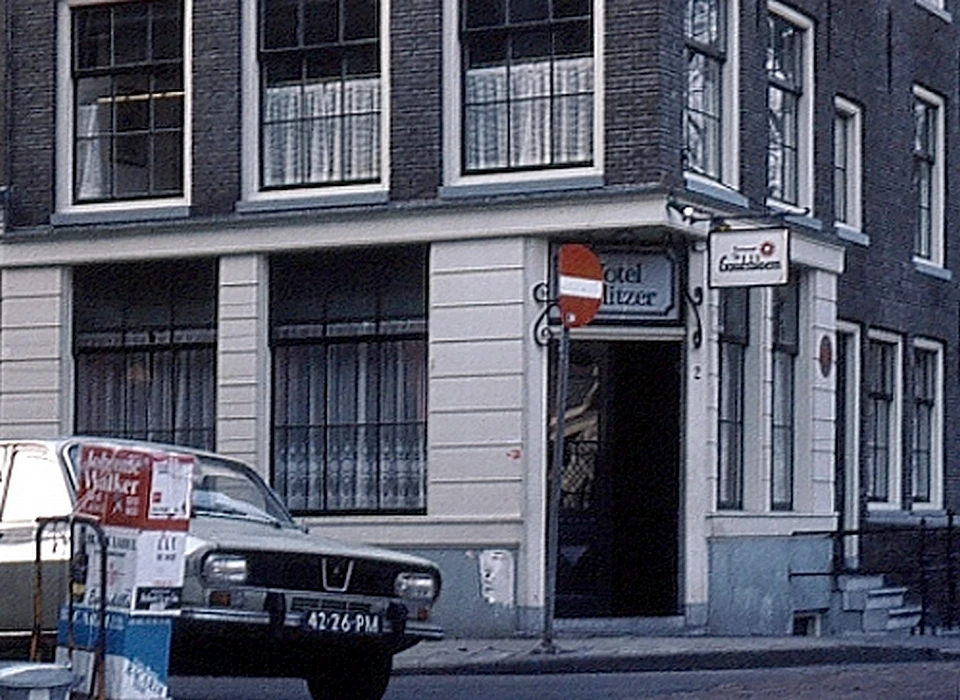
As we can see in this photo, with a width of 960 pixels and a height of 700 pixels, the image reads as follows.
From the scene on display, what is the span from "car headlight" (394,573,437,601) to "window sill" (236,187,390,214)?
8512mm

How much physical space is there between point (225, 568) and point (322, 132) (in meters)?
10.2

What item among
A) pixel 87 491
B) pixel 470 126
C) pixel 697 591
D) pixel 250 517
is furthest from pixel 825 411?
pixel 87 491

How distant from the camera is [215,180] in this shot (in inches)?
882

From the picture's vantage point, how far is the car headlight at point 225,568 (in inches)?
490

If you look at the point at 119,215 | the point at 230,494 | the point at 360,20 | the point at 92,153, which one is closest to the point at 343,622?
the point at 230,494

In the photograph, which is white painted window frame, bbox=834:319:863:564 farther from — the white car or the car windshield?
the white car

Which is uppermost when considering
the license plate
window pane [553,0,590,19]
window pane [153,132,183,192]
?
window pane [553,0,590,19]

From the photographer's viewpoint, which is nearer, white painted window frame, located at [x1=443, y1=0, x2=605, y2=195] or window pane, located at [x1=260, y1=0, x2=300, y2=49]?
white painted window frame, located at [x1=443, y1=0, x2=605, y2=195]

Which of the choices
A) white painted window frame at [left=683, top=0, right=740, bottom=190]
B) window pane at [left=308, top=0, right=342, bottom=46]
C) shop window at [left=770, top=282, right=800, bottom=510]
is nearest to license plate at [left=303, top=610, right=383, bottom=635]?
white painted window frame at [left=683, top=0, right=740, bottom=190]

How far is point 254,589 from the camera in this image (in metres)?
12.6

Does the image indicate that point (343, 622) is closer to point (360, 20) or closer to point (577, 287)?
point (577, 287)

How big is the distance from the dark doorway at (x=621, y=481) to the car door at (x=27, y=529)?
335 inches

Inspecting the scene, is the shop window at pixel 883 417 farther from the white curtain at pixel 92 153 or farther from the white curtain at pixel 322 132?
the white curtain at pixel 92 153

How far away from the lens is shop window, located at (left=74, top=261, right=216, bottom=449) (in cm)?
2272
